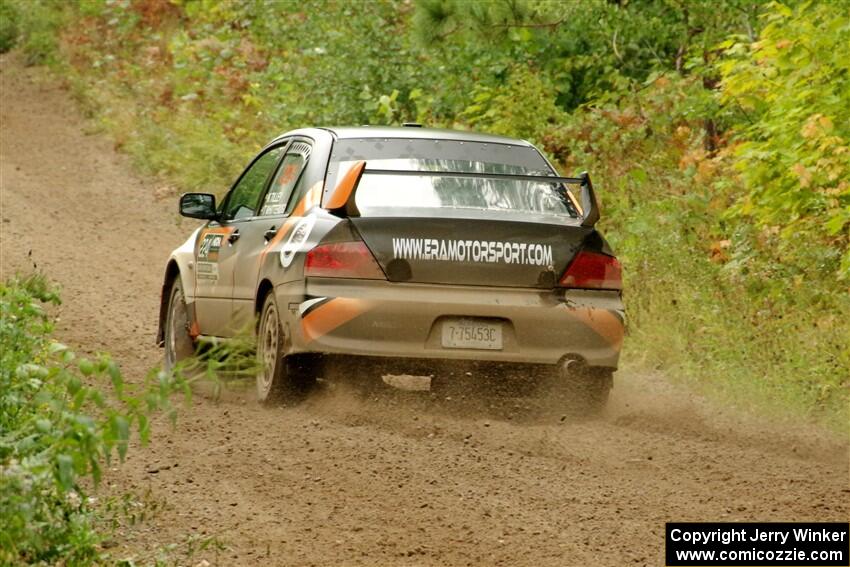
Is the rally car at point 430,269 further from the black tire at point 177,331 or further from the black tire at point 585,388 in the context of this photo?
the black tire at point 177,331

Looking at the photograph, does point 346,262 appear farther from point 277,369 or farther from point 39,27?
point 39,27

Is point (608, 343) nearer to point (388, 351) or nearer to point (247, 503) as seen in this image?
point (388, 351)

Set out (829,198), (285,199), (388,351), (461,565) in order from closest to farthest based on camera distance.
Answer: (461,565), (388,351), (285,199), (829,198)

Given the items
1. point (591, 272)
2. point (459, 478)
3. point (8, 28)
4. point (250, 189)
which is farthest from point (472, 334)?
point (8, 28)

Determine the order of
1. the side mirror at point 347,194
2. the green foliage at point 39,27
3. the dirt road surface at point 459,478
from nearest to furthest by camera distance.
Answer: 1. the dirt road surface at point 459,478
2. the side mirror at point 347,194
3. the green foliage at point 39,27

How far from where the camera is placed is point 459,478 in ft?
22.4

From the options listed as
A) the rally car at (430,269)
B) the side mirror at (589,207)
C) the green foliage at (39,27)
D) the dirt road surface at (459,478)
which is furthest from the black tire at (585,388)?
the green foliage at (39,27)

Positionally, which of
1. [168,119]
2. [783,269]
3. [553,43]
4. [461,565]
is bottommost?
[461,565]

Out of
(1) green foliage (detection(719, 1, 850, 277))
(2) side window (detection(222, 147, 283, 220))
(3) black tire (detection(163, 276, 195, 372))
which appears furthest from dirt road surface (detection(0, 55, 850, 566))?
(1) green foliage (detection(719, 1, 850, 277))

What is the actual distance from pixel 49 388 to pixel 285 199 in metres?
3.33

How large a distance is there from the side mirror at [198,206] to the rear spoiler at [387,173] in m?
1.65

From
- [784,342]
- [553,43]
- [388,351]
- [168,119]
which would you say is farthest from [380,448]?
[168,119]

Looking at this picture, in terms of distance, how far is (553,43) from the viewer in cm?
1648

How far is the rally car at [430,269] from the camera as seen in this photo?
802 centimetres
